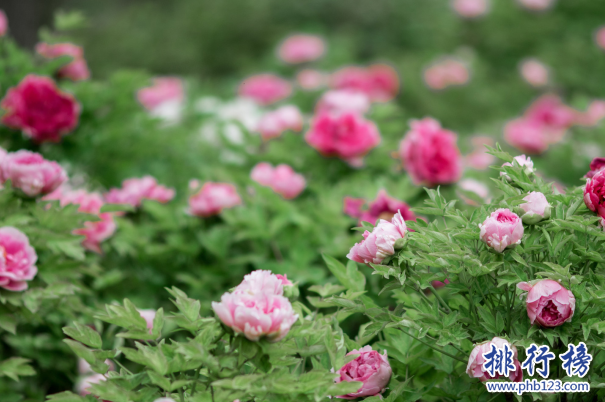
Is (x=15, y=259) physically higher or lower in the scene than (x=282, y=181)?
higher

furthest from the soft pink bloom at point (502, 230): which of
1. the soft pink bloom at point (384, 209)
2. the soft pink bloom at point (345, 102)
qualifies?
the soft pink bloom at point (345, 102)

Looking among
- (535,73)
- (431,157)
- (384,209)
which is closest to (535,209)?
(384,209)

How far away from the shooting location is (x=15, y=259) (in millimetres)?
1473

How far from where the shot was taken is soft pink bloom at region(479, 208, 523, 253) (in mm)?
1080

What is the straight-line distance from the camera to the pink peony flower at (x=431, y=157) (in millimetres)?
2268

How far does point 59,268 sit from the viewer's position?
1.69 metres

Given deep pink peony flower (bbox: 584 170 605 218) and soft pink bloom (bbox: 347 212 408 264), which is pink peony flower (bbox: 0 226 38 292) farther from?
deep pink peony flower (bbox: 584 170 605 218)

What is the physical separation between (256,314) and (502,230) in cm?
49

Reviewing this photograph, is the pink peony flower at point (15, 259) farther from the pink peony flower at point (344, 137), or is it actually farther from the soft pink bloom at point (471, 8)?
the soft pink bloom at point (471, 8)

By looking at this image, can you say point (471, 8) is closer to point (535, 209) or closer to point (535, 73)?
point (535, 73)

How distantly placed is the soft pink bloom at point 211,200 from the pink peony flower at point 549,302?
4.25ft

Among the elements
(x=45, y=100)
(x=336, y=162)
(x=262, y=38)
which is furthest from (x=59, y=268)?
(x=262, y=38)

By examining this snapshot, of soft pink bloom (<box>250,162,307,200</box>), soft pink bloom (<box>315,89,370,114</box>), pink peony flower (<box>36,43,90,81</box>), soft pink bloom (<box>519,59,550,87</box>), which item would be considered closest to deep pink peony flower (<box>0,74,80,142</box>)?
pink peony flower (<box>36,43,90,81</box>)

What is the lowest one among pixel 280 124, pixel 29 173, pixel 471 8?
pixel 471 8
